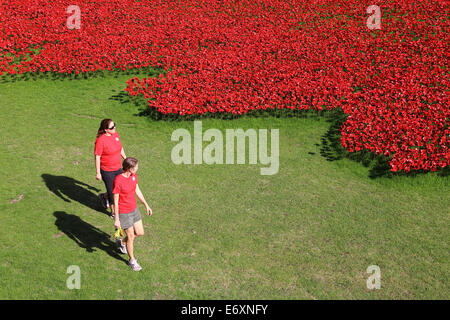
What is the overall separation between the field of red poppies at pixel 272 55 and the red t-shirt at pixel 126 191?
20.0 ft

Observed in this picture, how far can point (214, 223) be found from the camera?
8961 mm

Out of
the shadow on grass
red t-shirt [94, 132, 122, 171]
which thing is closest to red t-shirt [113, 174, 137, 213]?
red t-shirt [94, 132, 122, 171]

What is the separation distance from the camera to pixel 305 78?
1458 cm

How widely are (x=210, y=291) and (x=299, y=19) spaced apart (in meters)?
15.5

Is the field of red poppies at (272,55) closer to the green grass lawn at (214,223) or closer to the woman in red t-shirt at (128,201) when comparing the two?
the green grass lawn at (214,223)

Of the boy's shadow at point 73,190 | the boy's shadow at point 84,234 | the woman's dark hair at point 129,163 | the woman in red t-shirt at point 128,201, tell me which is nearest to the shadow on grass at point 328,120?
the boy's shadow at point 73,190

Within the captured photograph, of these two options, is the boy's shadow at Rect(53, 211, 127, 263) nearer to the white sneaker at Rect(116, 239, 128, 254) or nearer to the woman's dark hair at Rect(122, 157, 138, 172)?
the white sneaker at Rect(116, 239, 128, 254)

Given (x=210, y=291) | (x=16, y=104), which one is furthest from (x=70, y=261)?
(x=16, y=104)

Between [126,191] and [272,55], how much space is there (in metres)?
10.9

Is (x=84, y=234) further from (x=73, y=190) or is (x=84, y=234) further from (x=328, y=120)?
(x=328, y=120)

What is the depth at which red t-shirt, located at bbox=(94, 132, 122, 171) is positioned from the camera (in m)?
8.20

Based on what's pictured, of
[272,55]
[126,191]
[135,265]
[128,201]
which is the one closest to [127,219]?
[128,201]

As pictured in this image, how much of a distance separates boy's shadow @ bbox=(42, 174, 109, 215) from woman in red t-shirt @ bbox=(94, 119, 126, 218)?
37.9 inches
